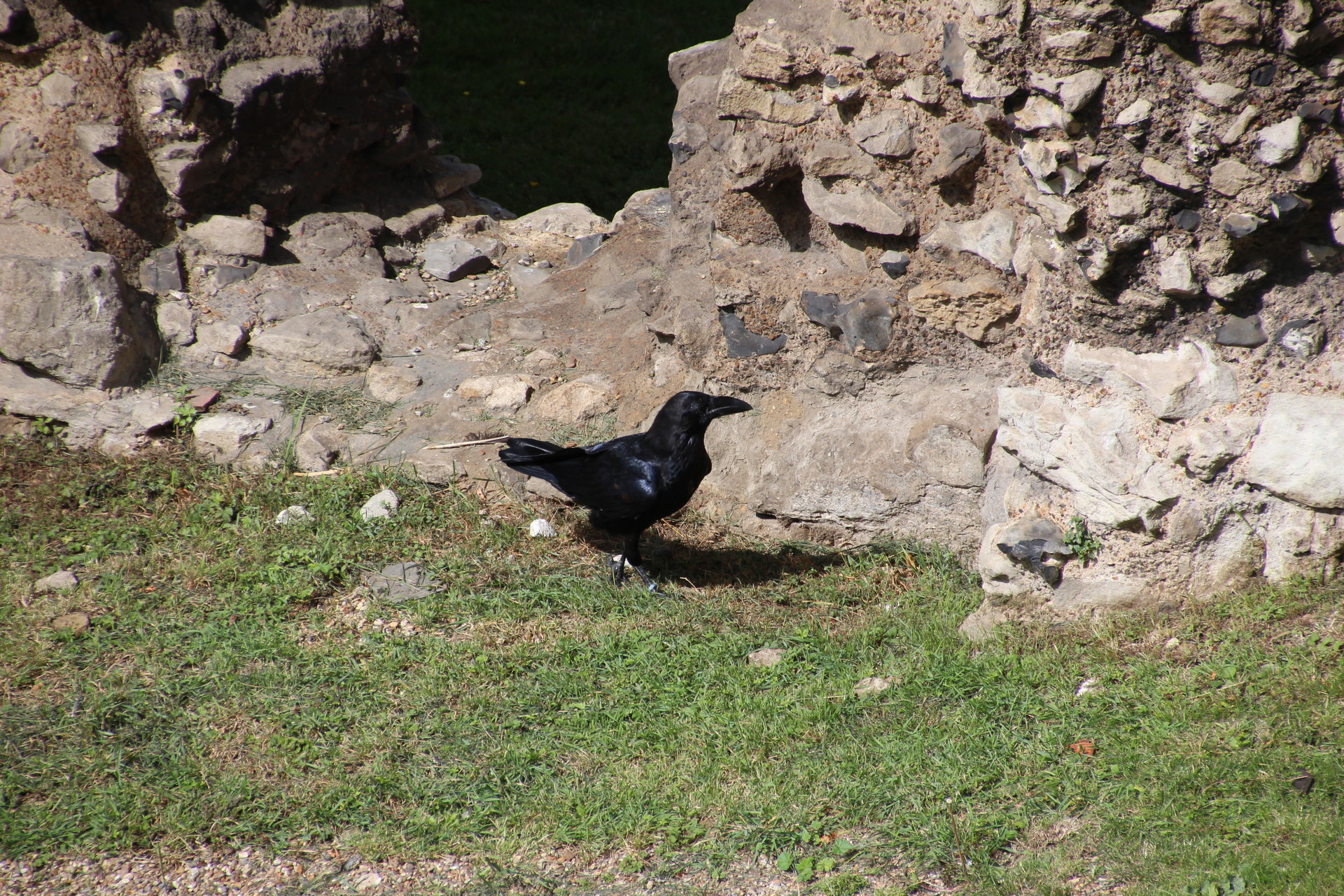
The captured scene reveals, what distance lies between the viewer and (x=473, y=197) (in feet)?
26.3

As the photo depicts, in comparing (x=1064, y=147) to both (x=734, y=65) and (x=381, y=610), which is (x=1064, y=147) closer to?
(x=734, y=65)

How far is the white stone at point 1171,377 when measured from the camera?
3.76 metres

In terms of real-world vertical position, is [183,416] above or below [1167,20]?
below

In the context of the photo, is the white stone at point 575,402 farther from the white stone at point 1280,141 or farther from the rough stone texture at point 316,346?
the white stone at point 1280,141

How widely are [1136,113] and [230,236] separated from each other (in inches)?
201

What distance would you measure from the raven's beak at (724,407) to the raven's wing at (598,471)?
0.38 metres

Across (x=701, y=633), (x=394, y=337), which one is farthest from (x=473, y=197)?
(x=701, y=633)

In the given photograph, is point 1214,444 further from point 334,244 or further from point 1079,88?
point 334,244

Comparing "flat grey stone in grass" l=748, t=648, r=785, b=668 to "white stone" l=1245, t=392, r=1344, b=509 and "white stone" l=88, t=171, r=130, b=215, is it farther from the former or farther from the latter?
"white stone" l=88, t=171, r=130, b=215

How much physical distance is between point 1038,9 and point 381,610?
3.45 m

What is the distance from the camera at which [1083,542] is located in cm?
402

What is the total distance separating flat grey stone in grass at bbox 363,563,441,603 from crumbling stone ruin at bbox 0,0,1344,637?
Result: 2.45 feet

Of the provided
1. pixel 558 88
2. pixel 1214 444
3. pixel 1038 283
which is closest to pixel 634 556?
pixel 1038 283

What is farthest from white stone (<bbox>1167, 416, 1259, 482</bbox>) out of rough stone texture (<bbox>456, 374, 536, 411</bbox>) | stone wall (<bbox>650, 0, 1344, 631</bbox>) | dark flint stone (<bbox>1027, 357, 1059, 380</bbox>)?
rough stone texture (<bbox>456, 374, 536, 411</bbox>)
